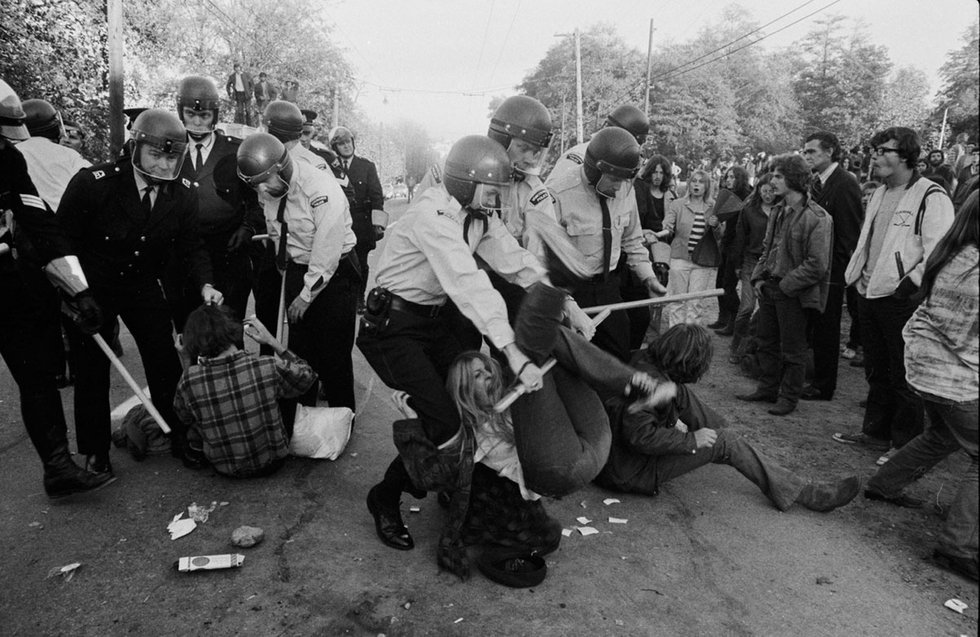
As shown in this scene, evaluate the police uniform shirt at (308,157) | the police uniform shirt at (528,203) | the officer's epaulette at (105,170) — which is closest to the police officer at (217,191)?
the police uniform shirt at (308,157)

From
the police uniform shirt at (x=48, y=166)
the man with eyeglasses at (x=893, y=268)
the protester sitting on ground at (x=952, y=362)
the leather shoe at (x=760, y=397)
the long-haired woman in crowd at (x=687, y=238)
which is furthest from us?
the long-haired woman in crowd at (x=687, y=238)

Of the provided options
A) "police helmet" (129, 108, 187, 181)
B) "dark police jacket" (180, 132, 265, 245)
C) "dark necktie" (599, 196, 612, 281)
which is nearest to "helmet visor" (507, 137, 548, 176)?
"dark necktie" (599, 196, 612, 281)

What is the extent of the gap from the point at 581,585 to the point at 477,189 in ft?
5.86

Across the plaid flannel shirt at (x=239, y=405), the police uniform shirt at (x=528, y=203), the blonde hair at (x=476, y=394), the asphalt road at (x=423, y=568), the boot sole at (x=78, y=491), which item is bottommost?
the asphalt road at (x=423, y=568)

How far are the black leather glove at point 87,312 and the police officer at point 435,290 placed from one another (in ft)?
4.48

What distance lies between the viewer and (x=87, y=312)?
3.46 meters

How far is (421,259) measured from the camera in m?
3.19

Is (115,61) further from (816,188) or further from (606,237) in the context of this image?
(816,188)

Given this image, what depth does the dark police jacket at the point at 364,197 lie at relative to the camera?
290 inches

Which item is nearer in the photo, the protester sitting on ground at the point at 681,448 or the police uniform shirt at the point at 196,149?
the protester sitting on ground at the point at 681,448

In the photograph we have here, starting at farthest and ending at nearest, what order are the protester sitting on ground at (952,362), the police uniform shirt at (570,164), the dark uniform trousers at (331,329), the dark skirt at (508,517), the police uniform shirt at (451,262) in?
the police uniform shirt at (570,164), the dark uniform trousers at (331,329), the dark skirt at (508,517), the police uniform shirt at (451,262), the protester sitting on ground at (952,362)

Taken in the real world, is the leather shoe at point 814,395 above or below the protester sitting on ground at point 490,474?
below

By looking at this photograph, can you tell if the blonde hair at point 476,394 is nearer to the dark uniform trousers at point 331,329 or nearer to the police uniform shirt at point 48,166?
the dark uniform trousers at point 331,329

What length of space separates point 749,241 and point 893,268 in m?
2.93
